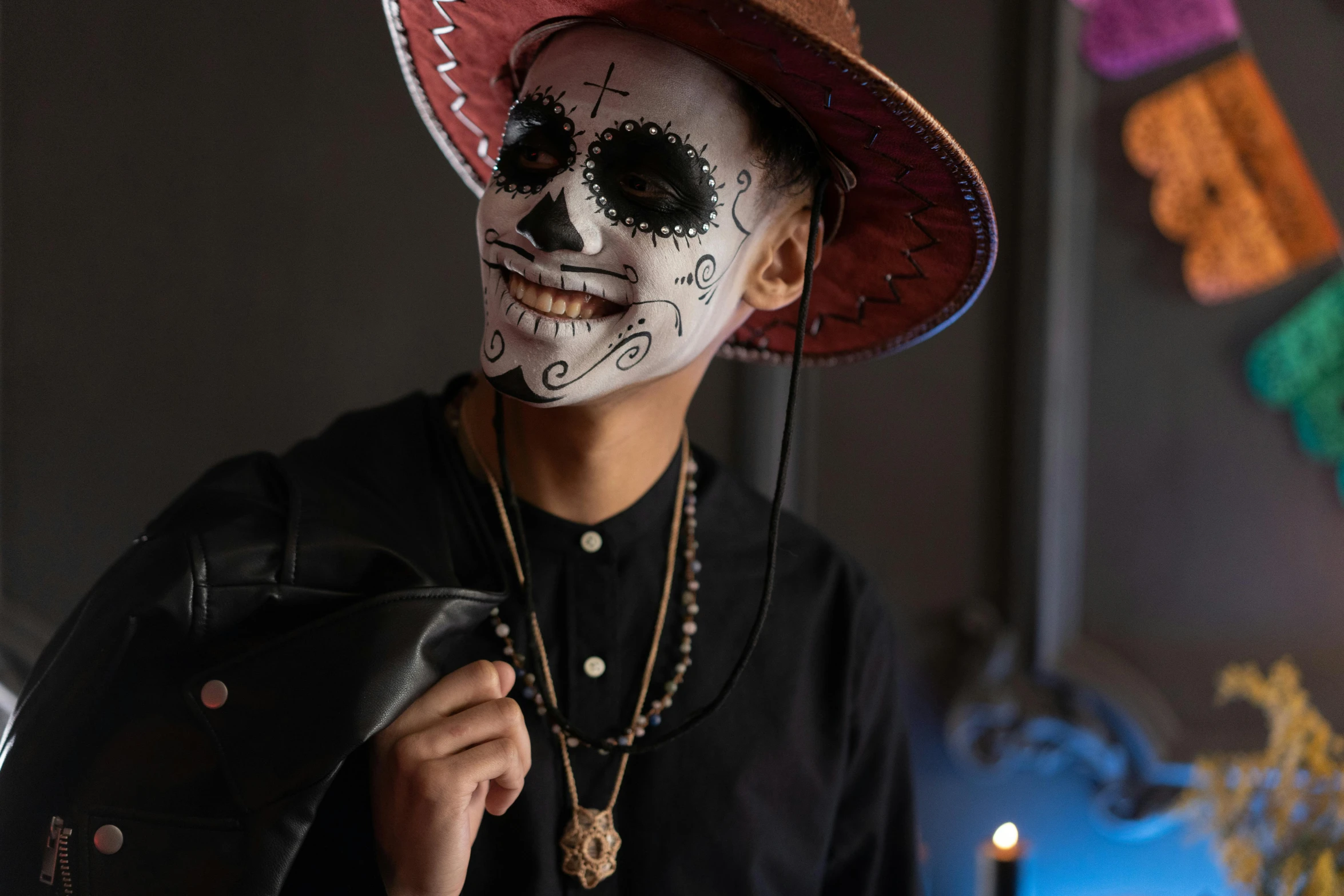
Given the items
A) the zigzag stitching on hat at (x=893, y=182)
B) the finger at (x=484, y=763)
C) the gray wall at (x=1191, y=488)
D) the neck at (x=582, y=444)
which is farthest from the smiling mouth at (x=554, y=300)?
the gray wall at (x=1191, y=488)

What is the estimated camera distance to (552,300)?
0.87m

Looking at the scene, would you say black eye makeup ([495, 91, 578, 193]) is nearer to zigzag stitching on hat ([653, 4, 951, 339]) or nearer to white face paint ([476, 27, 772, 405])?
white face paint ([476, 27, 772, 405])

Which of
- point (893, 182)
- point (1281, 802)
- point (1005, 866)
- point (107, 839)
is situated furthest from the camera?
point (1281, 802)

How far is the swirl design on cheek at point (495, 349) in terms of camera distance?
2.86ft

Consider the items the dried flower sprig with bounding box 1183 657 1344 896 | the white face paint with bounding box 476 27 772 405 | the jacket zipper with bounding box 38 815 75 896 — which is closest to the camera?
the jacket zipper with bounding box 38 815 75 896

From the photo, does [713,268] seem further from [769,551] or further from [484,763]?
[484,763]

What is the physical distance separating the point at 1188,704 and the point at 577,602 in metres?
1.15

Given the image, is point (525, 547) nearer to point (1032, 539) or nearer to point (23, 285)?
point (23, 285)

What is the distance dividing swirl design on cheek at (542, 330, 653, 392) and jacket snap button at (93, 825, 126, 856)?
1.42 feet

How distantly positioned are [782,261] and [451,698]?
0.49 meters

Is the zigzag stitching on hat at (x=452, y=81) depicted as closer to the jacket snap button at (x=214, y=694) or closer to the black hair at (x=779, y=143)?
the black hair at (x=779, y=143)

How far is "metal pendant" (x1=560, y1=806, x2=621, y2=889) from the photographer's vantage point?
93cm

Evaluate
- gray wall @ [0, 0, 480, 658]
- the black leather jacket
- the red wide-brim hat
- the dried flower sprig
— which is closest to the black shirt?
the black leather jacket

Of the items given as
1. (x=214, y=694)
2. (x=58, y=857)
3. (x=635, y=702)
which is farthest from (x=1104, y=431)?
(x=58, y=857)
